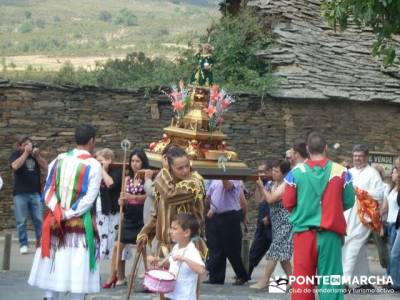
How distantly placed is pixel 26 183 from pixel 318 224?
Answer: 26.7 ft

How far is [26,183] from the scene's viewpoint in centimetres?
1753

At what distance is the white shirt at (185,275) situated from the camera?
31.6 ft

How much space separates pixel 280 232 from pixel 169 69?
11099 mm

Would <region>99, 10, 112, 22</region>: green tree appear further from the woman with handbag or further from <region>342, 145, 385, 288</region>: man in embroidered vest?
the woman with handbag

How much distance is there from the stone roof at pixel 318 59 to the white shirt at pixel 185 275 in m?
13.5

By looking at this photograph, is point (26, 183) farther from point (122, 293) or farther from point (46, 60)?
point (46, 60)

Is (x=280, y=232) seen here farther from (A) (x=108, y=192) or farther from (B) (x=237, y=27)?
(B) (x=237, y=27)

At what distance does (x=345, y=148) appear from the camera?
24.1m

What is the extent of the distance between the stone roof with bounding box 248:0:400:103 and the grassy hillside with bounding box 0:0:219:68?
30.6 meters

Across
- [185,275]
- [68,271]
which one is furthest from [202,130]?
[185,275]

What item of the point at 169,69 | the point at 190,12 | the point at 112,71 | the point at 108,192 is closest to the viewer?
the point at 108,192

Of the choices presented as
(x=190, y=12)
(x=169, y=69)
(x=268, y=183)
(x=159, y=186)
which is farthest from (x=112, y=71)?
(x=190, y=12)

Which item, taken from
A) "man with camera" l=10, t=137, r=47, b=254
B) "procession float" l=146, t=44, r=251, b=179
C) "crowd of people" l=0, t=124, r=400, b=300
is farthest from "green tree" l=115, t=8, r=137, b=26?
"crowd of people" l=0, t=124, r=400, b=300

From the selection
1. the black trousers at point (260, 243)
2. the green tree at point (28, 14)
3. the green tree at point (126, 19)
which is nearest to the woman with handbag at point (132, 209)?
the black trousers at point (260, 243)
